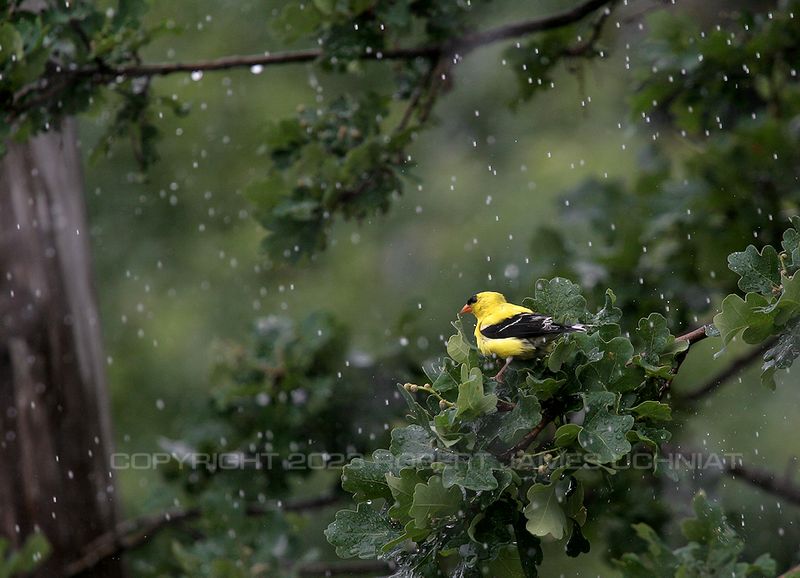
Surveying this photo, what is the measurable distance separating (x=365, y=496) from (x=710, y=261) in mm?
2939

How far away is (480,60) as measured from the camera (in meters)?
8.98

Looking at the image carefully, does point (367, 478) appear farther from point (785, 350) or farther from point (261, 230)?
point (261, 230)

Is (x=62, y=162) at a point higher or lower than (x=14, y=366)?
higher

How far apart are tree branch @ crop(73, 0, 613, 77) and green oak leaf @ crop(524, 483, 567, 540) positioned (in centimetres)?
221

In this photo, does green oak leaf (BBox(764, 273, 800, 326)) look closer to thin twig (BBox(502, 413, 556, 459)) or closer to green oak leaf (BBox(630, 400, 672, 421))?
green oak leaf (BBox(630, 400, 672, 421))

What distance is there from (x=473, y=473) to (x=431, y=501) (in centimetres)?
10

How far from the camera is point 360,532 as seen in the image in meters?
2.04

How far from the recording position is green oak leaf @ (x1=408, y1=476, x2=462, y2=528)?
1.88 m

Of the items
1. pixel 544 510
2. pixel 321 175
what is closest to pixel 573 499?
pixel 544 510

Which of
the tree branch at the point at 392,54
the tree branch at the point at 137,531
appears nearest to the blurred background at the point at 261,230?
the tree branch at the point at 137,531

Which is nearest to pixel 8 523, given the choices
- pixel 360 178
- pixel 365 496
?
pixel 360 178

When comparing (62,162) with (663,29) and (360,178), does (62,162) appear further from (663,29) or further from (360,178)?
(663,29)

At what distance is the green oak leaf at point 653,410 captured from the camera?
6.42 ft

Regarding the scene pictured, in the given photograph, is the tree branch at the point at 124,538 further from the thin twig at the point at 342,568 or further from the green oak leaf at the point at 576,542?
the green oak leaf at the point at 576,542
